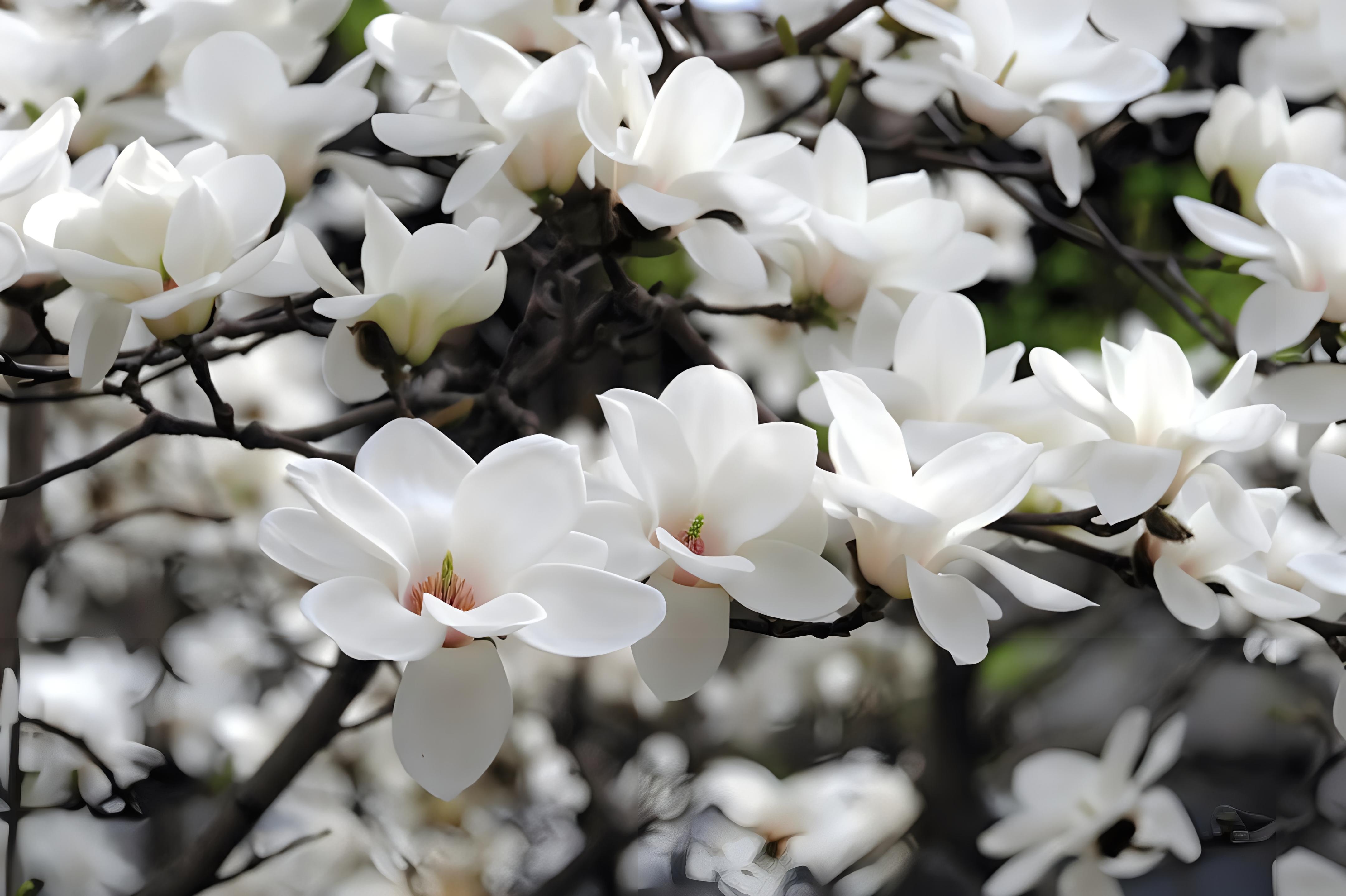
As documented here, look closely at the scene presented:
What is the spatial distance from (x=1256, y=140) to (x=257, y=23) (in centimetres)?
39

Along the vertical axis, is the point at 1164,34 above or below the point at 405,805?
above

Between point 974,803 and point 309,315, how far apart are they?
0.36 meters

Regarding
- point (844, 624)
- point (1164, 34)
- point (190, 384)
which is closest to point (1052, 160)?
point (1164, 34)

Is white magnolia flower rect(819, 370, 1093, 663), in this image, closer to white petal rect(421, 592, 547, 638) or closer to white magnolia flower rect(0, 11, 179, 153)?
white petal rect(421, 592, 547, 638)

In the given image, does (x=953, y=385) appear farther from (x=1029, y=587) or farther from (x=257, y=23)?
(x=257, y=23)

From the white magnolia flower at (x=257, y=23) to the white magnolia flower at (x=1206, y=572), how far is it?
337 millimetres

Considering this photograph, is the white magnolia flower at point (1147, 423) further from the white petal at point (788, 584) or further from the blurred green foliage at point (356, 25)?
the blurred green foliage at point (356, 25)

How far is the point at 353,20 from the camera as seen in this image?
1.85ft

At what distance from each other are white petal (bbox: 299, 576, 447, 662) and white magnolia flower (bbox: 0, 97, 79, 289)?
121 millimetres

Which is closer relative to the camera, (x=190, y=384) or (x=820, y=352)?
(x=820, y=352)

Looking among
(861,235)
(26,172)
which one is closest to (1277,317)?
(861,235)

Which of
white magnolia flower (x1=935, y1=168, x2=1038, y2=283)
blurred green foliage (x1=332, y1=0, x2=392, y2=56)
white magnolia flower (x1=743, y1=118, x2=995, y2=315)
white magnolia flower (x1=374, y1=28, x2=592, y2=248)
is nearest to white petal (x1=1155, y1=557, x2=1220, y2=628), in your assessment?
white magnolia flower (x1=743, y1=118, x2=995, y2=315)

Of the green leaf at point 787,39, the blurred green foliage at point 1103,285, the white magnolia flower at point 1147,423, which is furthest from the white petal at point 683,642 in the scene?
the blurred green foliage at point 1103,285

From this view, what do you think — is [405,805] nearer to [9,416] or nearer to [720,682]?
[720,682]
